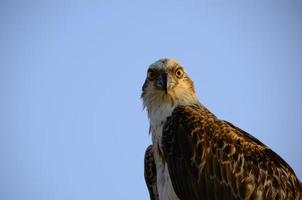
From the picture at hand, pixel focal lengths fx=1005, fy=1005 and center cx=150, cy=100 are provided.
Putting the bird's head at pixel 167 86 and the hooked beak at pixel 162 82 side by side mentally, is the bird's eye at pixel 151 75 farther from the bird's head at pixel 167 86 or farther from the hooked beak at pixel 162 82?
the hooked beak at pixel 162 82

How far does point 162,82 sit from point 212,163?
1690 millimetres

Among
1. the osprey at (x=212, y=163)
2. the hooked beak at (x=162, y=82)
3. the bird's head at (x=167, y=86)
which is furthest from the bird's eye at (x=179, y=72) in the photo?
the osprey at (x=212, y=163)

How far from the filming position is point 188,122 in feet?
51.4

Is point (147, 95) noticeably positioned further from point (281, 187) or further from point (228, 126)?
point (281, 187)

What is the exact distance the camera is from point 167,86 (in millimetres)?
16172

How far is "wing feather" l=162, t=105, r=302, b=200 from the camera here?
15234 millimetres

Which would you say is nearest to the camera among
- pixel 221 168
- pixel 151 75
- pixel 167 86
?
pixel 221 168

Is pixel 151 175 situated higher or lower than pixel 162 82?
lower

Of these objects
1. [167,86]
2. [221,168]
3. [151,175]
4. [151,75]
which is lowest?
[221,168]

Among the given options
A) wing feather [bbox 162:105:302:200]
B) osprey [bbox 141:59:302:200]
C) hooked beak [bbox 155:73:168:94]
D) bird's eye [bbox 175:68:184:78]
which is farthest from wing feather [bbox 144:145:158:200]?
bird's eye [bbox 175:68:184:78]

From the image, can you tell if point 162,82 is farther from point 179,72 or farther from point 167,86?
point 179,72

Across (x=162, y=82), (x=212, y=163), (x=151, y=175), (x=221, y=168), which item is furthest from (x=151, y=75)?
(x=221, y=168)

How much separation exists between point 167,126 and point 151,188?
1327 millimetres

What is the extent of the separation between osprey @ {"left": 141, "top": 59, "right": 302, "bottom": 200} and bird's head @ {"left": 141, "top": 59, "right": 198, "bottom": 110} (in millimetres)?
178
